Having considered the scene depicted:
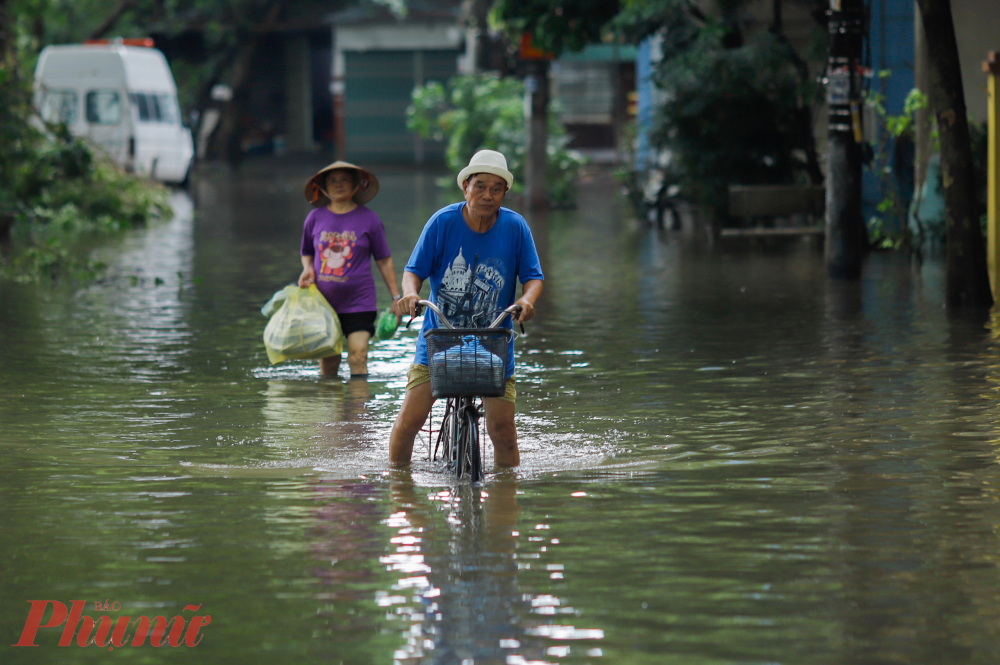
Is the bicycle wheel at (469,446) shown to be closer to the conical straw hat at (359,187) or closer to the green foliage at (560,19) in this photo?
the conical straw hat at (359,187)

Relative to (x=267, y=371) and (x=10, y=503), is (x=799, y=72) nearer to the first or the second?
(x=267, y=371)

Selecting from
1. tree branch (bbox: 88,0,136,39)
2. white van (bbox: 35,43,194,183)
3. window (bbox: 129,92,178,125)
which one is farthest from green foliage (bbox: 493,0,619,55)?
tree branch (bbox: 88,0,136,39)

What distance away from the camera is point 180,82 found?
53469 millimetres

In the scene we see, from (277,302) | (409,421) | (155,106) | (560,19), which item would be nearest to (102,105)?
(155,106)

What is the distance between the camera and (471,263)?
6.94 metres

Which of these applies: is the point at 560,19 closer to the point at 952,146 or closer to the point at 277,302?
the point at 952,146

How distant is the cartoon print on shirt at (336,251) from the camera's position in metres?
10.2

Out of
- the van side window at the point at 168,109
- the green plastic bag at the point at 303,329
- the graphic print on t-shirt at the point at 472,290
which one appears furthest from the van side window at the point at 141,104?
the graphic print on t-shirt at the point at 472,290

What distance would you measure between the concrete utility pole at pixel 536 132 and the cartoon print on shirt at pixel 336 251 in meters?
17.8

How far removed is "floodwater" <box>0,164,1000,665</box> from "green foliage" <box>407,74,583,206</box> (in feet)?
54.9

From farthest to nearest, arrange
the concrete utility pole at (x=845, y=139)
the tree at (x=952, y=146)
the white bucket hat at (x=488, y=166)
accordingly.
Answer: the concrete utility pole at (x=845, y=139), the tree at (x=952, y=146), the white bucket hat at (x=488, y=166)

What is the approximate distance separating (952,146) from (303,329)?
20.1 feet

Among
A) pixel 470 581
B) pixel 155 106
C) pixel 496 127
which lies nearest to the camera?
pixel 470 581

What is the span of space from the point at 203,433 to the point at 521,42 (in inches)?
794
